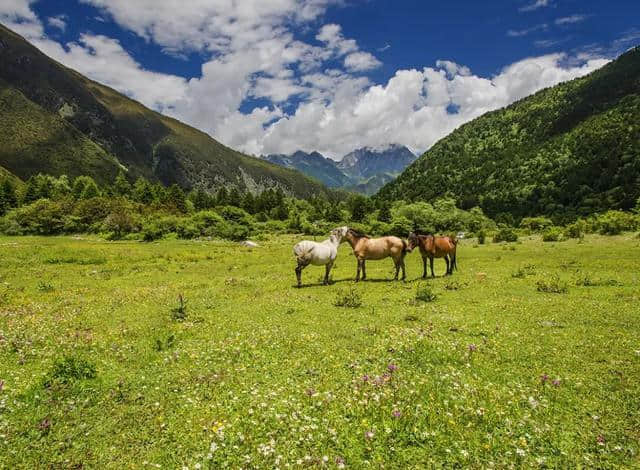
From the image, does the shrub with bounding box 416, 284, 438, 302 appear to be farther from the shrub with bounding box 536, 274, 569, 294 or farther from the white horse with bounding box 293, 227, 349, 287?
the white horse with bounding box 293, 227, 349, 287

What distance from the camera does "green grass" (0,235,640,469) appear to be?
6312 millimetres

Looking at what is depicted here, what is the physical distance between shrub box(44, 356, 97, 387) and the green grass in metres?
0.04

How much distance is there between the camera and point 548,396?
308 inches

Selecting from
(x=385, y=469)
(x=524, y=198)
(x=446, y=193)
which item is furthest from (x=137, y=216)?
(x=446, y=193)

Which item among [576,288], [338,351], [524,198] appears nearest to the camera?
[338,351]

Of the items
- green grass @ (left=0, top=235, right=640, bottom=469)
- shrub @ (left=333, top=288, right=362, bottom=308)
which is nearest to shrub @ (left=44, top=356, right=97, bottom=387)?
green grass @ (left=0, top=235, right=640, bottom=469)

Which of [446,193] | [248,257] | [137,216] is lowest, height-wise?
[248,257]

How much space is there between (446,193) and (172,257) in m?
178

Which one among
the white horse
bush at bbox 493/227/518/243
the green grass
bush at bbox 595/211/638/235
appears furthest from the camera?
bush at bbox 493/227/518/243

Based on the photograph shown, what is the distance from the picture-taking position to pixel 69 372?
28.1 feet

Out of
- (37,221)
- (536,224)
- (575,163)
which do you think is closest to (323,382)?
(536,224)

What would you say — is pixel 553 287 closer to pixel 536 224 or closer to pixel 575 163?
pixel 536 224

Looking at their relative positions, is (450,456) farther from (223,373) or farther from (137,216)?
(137,216)

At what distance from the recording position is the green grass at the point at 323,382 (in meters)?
6.31
